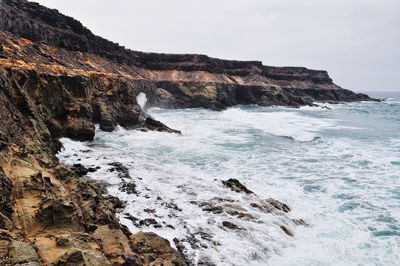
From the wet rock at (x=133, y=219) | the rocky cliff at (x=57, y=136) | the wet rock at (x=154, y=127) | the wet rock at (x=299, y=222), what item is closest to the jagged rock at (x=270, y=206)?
the wet rock at (x=299, y=222)

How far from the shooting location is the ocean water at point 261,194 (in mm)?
9297

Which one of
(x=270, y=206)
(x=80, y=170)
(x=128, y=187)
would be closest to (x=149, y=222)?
(x=128, y=187)

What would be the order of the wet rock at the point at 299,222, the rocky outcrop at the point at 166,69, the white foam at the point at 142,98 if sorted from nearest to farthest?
the wet rock at the point at 299,222 < the rocky outcrop at the point at 166,69 < the white foam at the point at 142,98

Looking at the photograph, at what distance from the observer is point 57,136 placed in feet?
62.5

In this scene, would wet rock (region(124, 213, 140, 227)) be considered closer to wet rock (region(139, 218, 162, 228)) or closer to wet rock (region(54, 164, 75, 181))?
wet rock (region(139, 218, 162, 228))

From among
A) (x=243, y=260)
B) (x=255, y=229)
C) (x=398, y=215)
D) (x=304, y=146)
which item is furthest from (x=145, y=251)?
(x=304, y=146)

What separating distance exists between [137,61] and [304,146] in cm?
5526

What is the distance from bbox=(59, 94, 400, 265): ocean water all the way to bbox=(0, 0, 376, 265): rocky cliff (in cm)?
157

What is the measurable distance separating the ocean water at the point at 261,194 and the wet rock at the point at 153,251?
1199 mm

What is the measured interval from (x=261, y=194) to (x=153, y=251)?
7.44 meters

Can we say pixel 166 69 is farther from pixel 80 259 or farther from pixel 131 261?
pixel 80 259

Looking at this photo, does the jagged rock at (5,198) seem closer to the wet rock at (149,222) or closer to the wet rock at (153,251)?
the wet rock at (153,251)

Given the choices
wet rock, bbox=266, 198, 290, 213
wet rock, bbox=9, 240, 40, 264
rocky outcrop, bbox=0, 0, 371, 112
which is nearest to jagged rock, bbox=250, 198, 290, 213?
wet rock, bbox=266, 198, 290, 213

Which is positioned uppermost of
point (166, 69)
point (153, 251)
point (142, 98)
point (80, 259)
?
point (166, 69)
